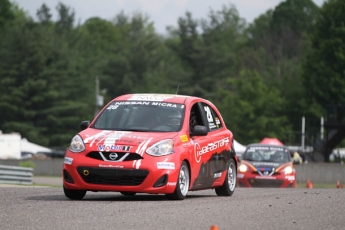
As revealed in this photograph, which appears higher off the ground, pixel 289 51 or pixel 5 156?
pixel 289 51

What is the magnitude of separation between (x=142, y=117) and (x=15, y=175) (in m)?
14.1

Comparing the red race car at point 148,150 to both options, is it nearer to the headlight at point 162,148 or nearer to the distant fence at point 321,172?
the headlight at point 162,148

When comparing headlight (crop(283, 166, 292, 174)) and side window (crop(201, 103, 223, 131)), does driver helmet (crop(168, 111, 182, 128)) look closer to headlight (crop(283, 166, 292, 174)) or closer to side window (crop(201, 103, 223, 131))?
side window (crop(201, 103, 223, 131))

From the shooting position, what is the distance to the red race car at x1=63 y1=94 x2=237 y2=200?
13.8 meters

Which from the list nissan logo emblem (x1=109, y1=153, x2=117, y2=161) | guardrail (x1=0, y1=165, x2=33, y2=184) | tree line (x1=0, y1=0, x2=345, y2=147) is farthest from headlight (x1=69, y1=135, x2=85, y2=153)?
tree line (x1=0, y1=0, x2=345, y2=147)

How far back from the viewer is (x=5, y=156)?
56.2 m

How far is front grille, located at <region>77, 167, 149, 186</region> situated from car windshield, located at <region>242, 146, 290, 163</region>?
14.4 meters

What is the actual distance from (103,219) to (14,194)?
152 inches

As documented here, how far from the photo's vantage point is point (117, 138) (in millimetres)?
14008

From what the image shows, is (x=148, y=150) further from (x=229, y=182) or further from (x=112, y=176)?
(x=229, y=182)

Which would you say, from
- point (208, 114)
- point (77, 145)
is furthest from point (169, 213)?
point (208, 114)

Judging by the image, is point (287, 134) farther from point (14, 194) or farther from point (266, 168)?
point (14, 194)

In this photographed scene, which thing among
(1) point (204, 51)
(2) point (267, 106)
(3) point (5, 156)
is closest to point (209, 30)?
(1) point (204, 51)

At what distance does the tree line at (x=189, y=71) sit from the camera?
70.1 metres
